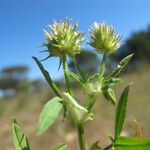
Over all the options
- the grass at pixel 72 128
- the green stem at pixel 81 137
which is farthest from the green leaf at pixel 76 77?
the grass at pixel 72 128

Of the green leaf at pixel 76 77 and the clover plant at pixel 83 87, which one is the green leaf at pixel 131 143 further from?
the green leaf at pixel 76 77

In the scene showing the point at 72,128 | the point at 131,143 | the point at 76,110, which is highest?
the point at 72,128

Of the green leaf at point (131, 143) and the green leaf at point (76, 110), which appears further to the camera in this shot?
the green leaf at point (76, 110)

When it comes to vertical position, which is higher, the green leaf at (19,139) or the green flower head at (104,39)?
the green flower head at (104,39)

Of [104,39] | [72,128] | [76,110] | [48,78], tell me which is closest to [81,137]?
[76,110]

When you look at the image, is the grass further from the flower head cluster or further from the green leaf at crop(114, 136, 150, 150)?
the green leaf at crop(114, 136, 150, 150)

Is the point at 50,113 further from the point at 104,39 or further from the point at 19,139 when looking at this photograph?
the point at 104,39

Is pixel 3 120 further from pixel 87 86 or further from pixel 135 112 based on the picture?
pixel 87 86
